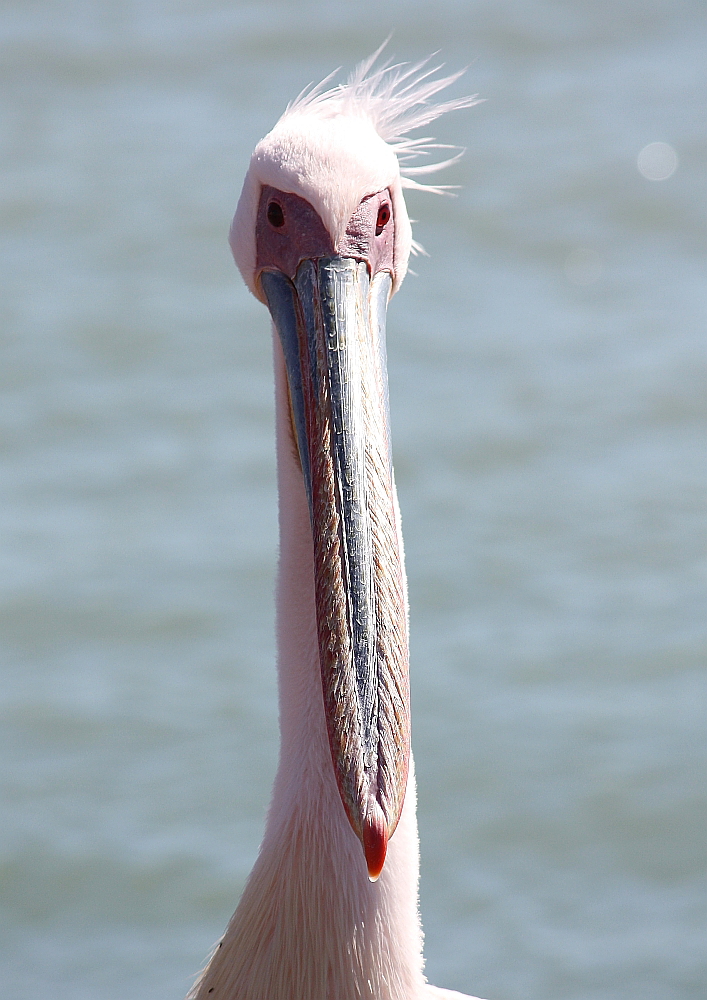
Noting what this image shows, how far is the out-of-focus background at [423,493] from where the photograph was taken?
3.81m

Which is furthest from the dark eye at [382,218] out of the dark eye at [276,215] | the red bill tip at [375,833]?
the red bill tip at [375,833]

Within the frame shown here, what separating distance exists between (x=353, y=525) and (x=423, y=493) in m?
3.21

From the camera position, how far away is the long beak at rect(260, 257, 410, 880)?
198 centimetres

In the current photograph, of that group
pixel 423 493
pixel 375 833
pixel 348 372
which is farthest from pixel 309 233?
pixel 423 493

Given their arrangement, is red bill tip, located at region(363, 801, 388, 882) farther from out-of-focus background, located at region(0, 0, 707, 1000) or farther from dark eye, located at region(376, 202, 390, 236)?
out-of-focus background, located at region(0, 0, 707, 1000)

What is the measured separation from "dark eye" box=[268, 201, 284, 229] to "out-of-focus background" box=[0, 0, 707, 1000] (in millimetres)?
2052

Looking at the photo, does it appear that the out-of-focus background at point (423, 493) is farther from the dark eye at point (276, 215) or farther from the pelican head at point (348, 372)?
the dark eye at point (276, 215)

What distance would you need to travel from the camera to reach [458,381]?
5.79m

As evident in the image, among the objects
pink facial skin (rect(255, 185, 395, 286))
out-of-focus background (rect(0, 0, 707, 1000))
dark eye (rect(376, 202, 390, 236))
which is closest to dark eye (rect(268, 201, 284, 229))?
pink facial skin (rect(255, 185, 395, 286))

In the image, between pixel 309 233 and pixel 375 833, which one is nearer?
pixel 375 833

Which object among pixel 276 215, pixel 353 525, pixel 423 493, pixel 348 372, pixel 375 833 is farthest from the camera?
pixel 423 493

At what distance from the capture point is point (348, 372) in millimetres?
2176

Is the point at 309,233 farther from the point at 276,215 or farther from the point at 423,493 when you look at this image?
the point at 423,493

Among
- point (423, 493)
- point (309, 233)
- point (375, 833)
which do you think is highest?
point (423, 493)
